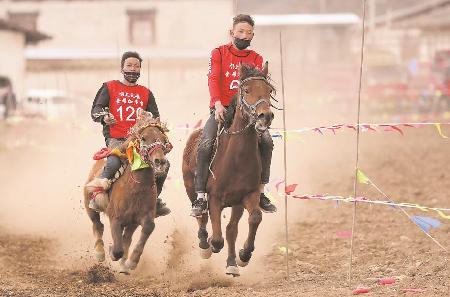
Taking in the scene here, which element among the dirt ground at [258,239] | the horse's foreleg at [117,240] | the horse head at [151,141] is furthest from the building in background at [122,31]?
the horse head at [151,141]

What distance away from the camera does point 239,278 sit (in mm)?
11203

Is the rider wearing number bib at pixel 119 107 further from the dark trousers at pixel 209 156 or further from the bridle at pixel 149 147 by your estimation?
the bridle at pixel 149 147

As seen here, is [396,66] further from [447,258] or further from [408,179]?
[447,258]

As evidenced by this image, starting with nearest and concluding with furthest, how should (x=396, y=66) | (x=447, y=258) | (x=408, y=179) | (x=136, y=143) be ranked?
(x=136, y=143) → (x=447, y=258) → (x=408, y=179) → (x=396, y=66)

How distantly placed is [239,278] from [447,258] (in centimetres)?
263

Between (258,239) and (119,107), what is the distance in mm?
4541

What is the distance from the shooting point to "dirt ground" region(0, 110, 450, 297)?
10.3 meters

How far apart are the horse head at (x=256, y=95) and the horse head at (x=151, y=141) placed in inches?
36.1

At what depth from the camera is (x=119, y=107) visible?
10.4m

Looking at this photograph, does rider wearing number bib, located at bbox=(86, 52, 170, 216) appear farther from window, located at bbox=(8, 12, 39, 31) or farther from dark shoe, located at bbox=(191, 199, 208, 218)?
window, located at bbox=(8, 12, 39, 31)

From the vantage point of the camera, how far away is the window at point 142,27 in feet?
168

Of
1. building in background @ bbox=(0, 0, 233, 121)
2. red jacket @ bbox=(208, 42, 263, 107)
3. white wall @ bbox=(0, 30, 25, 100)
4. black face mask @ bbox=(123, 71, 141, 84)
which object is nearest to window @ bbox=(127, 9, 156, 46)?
building in background @ bbox=(0, 0, 233, 121)

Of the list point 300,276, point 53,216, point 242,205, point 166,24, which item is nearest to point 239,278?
point 300,276

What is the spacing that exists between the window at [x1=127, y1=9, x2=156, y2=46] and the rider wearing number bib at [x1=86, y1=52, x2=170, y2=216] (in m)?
41.0
